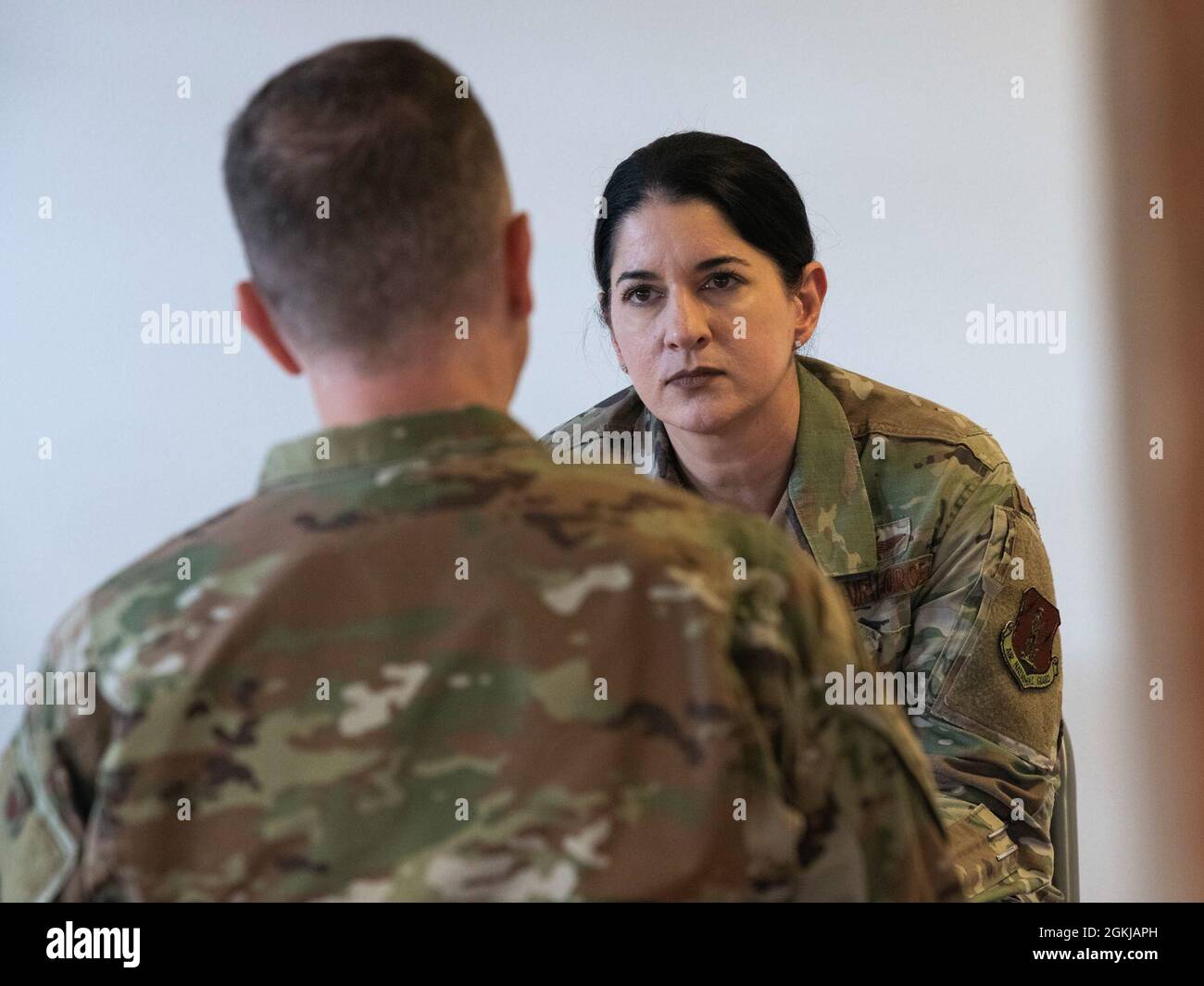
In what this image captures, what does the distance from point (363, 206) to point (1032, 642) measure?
1164 mm

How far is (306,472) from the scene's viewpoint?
0.92 metres

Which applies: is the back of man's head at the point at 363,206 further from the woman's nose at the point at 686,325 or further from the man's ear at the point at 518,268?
the woman's nose at the point at 686,325

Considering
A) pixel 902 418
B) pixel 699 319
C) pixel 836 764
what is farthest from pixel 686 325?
pixel 836 764

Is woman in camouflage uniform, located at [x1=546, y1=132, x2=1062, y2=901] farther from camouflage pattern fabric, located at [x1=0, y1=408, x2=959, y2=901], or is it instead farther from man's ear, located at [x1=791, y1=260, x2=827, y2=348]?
camouflage pattern fabric, located at [x1=0, y1=408, x2=959, y2=901]

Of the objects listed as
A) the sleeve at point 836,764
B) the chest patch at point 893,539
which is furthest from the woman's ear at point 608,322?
the sleeve at point 836,764

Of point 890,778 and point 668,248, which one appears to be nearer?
point 890,778

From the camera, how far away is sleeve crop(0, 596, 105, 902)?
2.77 ft

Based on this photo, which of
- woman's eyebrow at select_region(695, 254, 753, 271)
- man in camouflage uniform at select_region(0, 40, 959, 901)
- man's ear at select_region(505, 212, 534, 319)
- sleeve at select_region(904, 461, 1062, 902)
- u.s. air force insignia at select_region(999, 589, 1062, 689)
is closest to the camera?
man in camouflage uniform at select_region(0, 40, 959, 901)

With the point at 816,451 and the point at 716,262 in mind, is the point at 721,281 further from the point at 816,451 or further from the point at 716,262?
the point at 816,451

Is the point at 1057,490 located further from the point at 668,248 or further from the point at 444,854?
the point at 444,854

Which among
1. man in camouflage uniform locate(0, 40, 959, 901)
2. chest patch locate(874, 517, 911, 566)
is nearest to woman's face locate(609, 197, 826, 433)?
chest patch locate(874, 517, 911, 566)

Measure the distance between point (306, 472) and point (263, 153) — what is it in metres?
0.23

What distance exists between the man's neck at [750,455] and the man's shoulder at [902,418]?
0.09 metres
